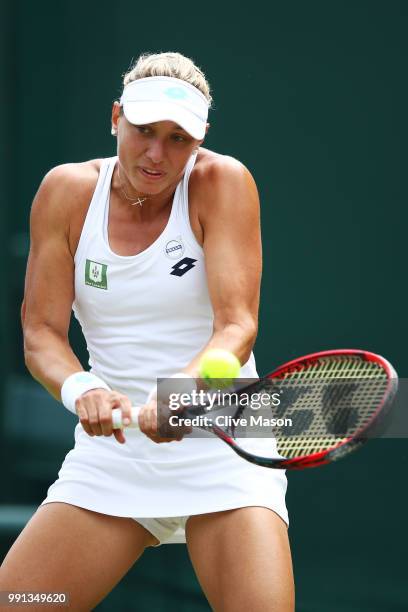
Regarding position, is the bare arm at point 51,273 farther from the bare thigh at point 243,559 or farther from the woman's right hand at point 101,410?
the bare thigh at point 243,559

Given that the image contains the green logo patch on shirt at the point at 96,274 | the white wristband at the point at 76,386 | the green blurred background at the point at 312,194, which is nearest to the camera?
the white wristband at the point at 76,386

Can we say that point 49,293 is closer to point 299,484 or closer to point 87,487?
point 87,487

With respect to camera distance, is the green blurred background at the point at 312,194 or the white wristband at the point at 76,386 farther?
the green blurred background at the point at 312,194

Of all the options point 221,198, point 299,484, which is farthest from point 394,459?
point 221,198

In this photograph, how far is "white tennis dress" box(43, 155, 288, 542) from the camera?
2.70 m

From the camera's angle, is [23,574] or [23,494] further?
[23,494]

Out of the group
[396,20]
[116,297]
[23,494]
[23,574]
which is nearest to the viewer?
[23,574]

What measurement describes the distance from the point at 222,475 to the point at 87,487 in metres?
0.32

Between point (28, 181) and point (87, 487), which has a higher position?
point (28, 181)

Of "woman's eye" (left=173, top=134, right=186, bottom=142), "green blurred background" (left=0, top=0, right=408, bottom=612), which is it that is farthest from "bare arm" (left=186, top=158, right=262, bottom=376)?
"green blurred background" (left=0, top=0, right=408, bottom=612)

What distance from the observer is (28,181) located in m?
4.47

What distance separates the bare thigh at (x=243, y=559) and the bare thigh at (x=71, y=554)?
18cm

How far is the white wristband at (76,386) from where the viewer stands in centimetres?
256

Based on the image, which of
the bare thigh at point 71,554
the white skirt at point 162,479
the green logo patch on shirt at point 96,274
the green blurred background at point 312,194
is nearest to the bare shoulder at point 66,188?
the green logo patch on shirt at point 96,274
